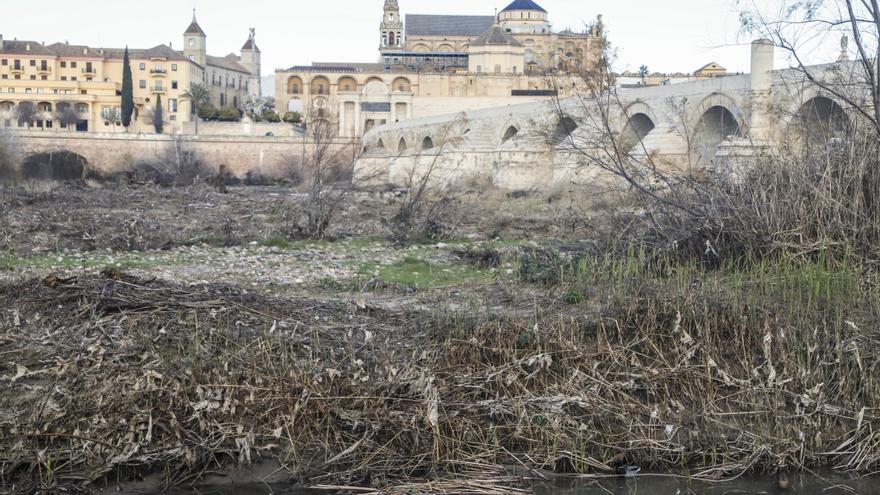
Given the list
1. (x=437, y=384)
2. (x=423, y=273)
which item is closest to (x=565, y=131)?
(x=423, y=273)

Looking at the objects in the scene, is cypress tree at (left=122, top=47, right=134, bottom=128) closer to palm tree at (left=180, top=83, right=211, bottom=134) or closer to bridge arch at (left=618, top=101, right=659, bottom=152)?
palm tree at (left=180, top=83, right=211, bottom=134)

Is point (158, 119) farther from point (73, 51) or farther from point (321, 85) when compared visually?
point (321, 85)

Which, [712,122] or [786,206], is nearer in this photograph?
[786,206]

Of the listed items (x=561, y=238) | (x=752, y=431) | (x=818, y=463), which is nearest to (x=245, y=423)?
(x=752, y=431)

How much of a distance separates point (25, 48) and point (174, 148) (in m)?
24.5

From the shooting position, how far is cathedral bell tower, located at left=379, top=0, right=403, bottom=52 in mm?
98625

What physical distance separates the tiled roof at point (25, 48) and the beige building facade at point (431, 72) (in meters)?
18.0

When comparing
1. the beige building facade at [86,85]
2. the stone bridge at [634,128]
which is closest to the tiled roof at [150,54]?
the beige building facade at [86,85]

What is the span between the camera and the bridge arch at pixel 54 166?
122ft

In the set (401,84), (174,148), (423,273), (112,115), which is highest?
(401,84)

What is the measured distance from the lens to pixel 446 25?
91.7 metres

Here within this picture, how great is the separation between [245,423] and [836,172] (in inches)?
230

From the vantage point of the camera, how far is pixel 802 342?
6570mm

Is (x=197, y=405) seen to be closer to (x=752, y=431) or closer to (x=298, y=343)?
(x=298, y=343)
